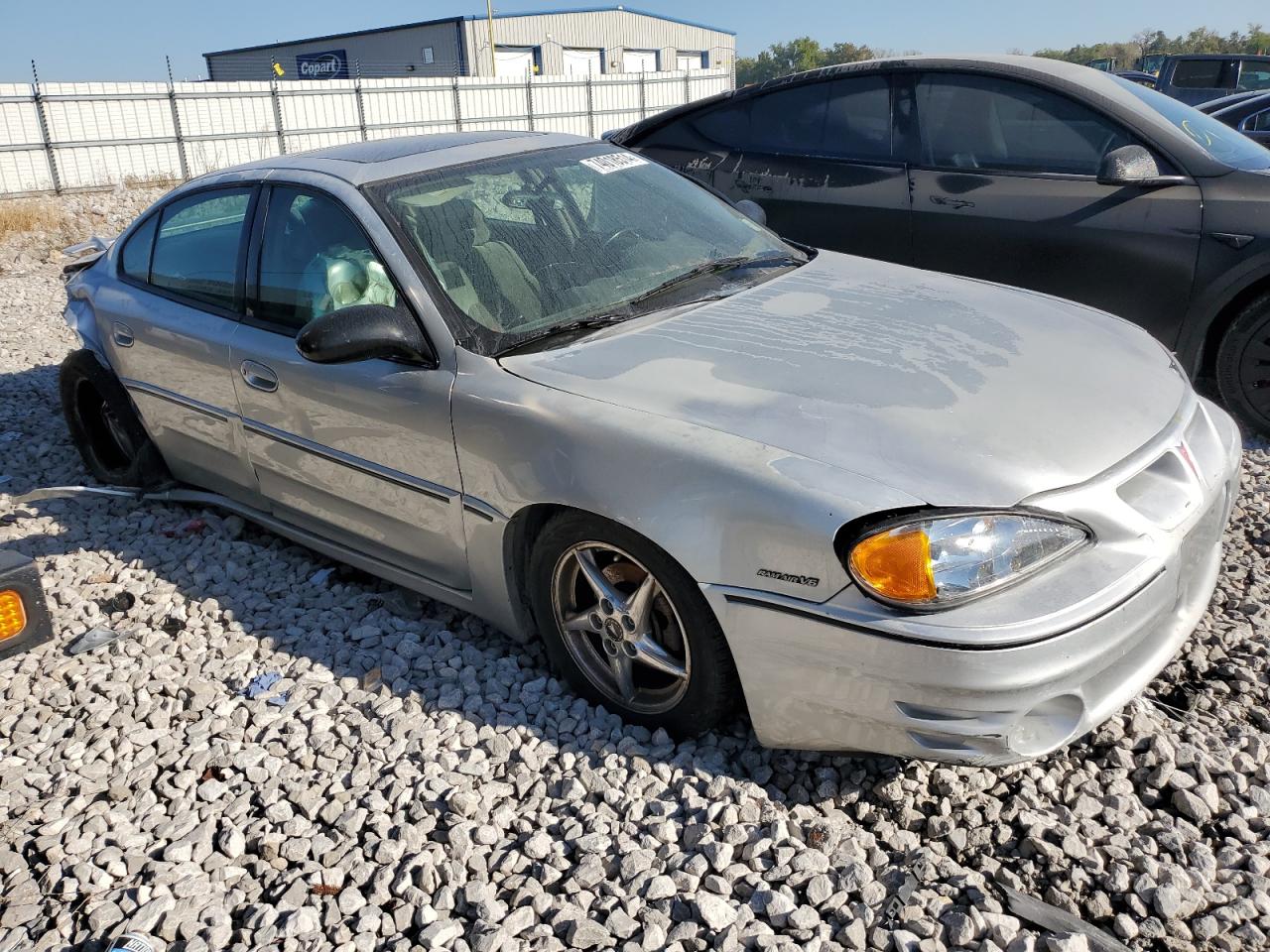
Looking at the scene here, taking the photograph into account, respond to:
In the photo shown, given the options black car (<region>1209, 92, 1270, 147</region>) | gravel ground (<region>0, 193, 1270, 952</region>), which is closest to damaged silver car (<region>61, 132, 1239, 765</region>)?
gravel ground (<region>0, 193, 1270, 952</region>)

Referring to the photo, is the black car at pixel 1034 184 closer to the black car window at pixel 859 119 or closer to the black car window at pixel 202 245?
the black car window at pixel 859 119

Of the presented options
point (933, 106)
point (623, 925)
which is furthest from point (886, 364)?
point (933, 106)

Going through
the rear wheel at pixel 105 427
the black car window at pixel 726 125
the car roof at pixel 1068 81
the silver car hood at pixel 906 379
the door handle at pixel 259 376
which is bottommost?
the rear wheel at pixel 105 427

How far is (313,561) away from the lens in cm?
419

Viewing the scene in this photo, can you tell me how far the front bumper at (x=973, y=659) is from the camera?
223 cm

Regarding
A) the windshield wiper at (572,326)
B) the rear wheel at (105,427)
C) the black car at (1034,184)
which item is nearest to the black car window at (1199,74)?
the black car at (1034,184)

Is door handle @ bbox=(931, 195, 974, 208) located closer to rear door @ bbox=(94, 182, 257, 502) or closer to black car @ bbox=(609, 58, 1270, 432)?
black car @ bbox=(609, 58, 1270, 432)

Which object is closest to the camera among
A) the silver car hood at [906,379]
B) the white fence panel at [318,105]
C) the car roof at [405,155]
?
the silver car hood at [906,379]

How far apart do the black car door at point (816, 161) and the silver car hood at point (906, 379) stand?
1.94 metres

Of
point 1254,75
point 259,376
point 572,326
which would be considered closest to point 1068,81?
point 572,326

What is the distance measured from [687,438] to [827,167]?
11.2 ft

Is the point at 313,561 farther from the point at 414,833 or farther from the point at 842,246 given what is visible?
the point at 842,246

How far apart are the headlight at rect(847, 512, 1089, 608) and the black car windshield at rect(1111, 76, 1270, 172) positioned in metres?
3.33

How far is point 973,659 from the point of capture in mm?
2209
